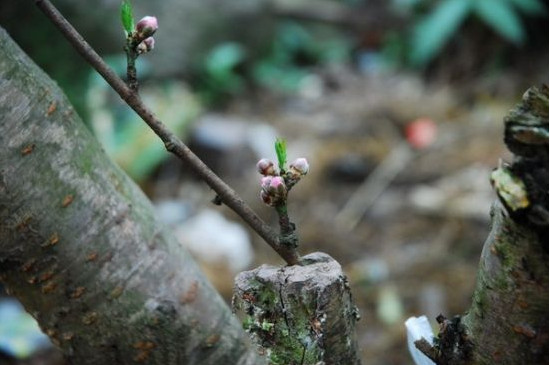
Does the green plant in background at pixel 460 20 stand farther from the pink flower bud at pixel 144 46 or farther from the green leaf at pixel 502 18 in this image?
the pink flower bud at pixel 144 46

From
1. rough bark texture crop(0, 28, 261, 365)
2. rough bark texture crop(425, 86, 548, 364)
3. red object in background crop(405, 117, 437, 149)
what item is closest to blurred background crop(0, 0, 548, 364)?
red object in background crop(405, 117, 437, 149)

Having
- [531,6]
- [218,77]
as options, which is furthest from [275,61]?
[531,6]

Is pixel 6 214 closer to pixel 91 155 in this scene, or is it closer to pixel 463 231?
pixel 91 155

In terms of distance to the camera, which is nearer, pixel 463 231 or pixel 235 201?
pixel 235 201

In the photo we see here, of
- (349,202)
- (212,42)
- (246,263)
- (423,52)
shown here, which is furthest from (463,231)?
(212,42)

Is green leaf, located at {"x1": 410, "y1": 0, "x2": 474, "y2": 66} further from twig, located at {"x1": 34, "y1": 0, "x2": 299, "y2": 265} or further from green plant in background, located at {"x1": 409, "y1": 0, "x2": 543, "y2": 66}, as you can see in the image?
twig, located at {"x1": 34, "y1": 0, "x2": 299, "y2": 265}

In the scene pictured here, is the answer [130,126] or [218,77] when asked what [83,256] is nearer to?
[130,126]
